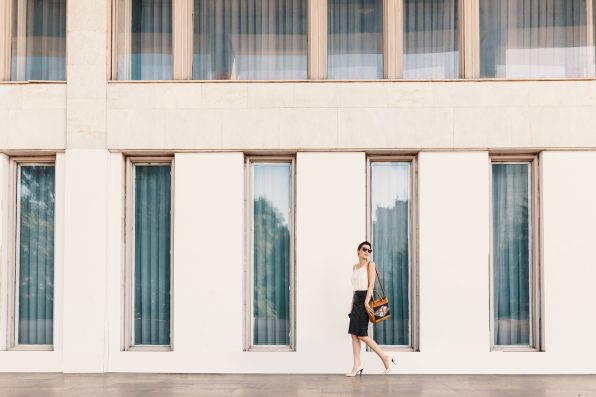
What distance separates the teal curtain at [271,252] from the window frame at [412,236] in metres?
1.25

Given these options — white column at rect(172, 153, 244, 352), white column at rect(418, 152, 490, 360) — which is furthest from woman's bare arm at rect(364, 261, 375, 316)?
white column at rect(172, 153, 244, 352)

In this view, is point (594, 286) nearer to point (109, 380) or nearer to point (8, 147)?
point (109, 380)

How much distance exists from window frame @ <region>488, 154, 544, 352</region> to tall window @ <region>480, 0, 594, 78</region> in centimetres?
134

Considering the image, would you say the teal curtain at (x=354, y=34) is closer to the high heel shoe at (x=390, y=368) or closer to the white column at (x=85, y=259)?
the white column at (x=85, y=259)

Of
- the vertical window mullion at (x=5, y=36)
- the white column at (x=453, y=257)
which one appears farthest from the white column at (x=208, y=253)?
the vertical window mullion at (x=5, y=36)

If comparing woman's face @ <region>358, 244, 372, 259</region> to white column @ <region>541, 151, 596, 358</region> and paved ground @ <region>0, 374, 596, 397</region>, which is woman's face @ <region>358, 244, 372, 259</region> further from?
white column @ <region>541, 151, 596, 358</region>

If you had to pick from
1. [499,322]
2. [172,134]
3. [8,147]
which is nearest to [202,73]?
[172,134]

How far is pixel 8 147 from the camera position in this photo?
1142 centimetres

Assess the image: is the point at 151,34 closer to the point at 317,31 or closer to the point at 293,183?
the point at 317,31

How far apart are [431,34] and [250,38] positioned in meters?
2.89

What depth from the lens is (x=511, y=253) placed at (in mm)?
11492

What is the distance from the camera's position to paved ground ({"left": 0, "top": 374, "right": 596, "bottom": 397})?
962 cm

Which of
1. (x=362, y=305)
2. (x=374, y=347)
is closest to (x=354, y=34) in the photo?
(x=362, y=305)

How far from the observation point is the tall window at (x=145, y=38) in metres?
11.8
